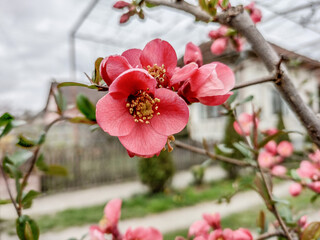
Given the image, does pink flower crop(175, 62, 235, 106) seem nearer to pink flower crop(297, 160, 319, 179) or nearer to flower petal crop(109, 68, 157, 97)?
flower petal crop(109, 68, 157, 97)

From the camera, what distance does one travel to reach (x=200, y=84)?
0.35 meters

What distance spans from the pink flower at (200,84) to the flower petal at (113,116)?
69 mm

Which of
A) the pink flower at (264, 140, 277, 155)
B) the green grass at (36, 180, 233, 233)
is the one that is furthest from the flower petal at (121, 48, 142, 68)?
the green grass at (36, 180, 233, 233)

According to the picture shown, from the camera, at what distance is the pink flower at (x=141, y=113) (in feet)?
1.06

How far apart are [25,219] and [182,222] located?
11.3 ft

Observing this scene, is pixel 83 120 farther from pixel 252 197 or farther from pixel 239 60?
pixel 252 197

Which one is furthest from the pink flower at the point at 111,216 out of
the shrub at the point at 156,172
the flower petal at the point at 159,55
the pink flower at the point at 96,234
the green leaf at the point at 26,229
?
the shrub at the point at 156,172

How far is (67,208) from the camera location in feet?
14.7

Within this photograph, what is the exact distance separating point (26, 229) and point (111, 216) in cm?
18

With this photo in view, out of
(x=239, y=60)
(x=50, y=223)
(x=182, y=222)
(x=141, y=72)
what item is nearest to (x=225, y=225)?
(x=182, y=222)

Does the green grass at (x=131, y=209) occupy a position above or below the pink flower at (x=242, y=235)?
below

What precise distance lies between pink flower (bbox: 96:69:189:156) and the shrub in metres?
4.88

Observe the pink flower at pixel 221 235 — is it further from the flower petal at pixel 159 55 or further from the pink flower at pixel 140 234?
the flower petal at pixel 159 55

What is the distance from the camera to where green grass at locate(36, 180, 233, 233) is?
371 centimetres
